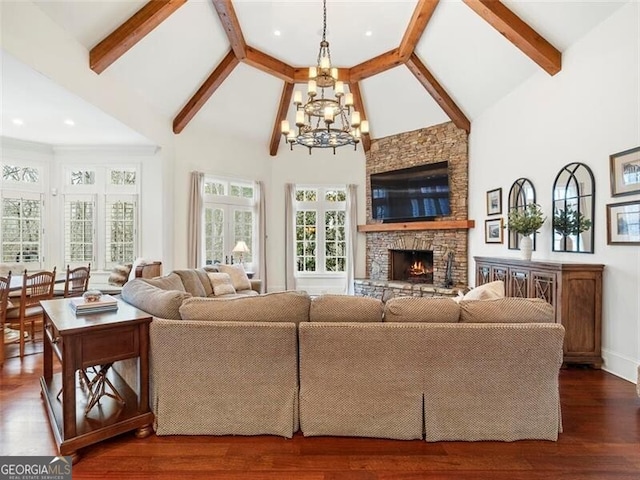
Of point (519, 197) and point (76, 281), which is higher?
point (519, 197)

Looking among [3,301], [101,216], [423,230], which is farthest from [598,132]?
[101,216]

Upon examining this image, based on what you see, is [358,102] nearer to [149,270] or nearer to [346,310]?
[149,270]

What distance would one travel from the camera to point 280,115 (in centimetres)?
725

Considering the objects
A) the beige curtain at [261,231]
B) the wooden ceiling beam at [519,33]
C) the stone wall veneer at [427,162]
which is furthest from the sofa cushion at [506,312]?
the beige curtain at [261,231]

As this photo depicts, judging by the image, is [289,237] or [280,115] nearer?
[280,115]

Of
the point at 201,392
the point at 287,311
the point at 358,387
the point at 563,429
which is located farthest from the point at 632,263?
the point at 201,392

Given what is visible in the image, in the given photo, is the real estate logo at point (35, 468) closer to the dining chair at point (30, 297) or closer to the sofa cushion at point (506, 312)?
the dining chair at point (30, 297)

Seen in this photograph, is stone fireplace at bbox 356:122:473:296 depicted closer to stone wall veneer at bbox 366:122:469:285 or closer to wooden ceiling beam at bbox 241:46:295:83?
stone wall veneer at bbox 366:122:469:285

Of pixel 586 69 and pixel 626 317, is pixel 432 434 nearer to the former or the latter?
pixel 626 317

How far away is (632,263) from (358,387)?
125 inches

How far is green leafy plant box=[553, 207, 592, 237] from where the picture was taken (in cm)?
396

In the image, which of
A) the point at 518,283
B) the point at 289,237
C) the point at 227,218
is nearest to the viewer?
the point at 518,283

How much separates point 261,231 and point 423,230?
3.56 m

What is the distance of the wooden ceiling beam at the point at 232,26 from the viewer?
4.52 metres
